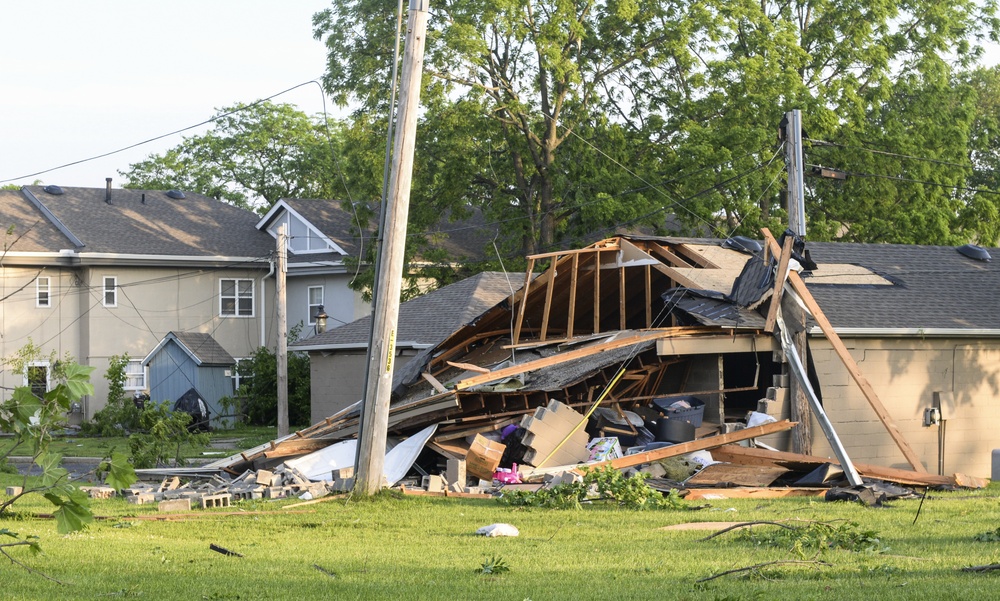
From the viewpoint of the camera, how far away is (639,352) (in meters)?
19.3

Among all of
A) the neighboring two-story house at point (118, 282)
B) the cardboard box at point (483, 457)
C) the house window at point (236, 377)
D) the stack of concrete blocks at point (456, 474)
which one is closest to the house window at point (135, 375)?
the neighboring two-story house at point (118, 282)

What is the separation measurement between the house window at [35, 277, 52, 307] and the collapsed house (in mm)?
21950

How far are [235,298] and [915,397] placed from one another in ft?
89.9

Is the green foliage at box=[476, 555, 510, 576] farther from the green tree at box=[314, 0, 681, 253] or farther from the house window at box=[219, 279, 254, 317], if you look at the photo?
the house window at box=[219, 279, 254, 317]

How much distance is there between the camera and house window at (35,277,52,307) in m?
39.0

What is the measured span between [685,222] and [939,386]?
1392cm

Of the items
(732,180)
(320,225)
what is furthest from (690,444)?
(320,225)

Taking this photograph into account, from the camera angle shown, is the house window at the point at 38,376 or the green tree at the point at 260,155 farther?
the green tree at the point at 260,155

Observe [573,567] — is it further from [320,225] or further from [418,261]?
[320,225]

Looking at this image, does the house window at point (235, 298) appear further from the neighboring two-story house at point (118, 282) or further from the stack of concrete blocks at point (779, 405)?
the stack of concrete blocks at point (779, 405)

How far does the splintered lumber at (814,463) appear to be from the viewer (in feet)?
54.2

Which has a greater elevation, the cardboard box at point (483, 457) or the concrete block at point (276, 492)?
the cardboard box at point (483, 457)

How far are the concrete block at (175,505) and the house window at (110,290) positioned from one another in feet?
87.5

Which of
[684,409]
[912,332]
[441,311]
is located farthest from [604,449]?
[441,311]
